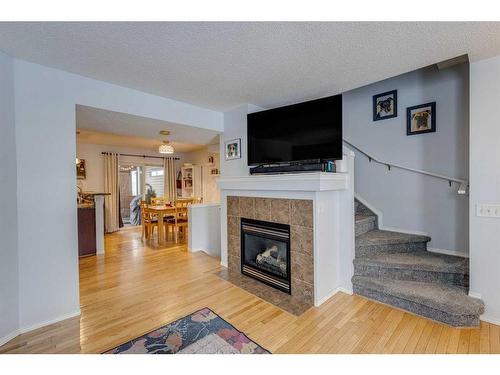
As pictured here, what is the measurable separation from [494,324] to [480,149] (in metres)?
1.41

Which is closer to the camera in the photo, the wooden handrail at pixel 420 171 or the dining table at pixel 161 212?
the wooden handrail at pixel 420 171

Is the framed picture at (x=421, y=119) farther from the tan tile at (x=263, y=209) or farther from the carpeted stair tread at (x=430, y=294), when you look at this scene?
the tan tile at (x=263, y=209)

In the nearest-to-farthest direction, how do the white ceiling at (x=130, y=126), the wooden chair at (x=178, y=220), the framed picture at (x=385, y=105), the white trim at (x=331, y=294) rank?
the white trim at (x=331, y=294) < the white ceiling at (x=130, y=126) < the framed picture at (x=385, y=105) < the wooden chair at (x=178, y=220)

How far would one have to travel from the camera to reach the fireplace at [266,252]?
2520 millimetres

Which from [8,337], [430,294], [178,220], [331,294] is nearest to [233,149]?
[331,294]

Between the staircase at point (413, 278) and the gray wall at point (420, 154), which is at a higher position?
the gray wall at point (420, 154)

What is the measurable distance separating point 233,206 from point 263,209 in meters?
0.55

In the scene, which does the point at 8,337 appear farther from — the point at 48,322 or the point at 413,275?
the point at 413,275

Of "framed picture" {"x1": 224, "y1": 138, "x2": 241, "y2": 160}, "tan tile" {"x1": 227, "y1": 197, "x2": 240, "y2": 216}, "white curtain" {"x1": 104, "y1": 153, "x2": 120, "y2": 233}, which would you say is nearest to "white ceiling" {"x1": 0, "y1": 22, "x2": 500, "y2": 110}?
"framed picture" {"x1": 224, "y1": 138, "x2": 241, "y2": 160}

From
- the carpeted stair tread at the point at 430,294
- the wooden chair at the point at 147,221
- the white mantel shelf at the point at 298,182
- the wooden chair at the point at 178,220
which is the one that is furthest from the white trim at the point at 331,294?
the wooden chair at the point at 147,221

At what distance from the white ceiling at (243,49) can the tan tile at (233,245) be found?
1.90 m

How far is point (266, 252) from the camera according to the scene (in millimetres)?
2840

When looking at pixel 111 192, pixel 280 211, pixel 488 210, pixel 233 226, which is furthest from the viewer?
pixel 111 192

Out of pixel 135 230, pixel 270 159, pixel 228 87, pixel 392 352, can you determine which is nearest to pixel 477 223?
pixel 392 352
